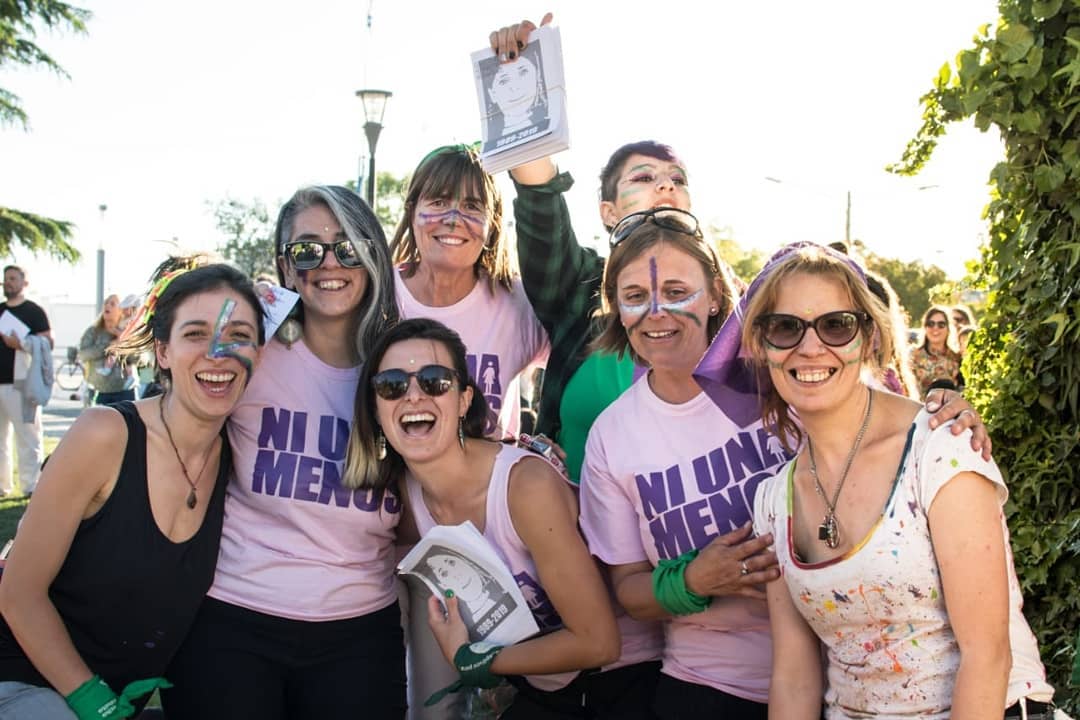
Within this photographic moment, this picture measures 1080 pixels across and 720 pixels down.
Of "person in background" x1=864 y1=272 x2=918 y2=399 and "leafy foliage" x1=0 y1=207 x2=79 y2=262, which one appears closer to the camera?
"person in background" x1=864 y1=272 x2=918 y2=399

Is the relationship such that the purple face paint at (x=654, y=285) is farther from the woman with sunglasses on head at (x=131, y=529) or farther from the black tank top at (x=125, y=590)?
the black tank top at (x=125, y=590)

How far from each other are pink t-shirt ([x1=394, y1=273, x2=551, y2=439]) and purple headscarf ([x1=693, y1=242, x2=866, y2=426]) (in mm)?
1013

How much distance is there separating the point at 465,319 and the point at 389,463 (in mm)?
714

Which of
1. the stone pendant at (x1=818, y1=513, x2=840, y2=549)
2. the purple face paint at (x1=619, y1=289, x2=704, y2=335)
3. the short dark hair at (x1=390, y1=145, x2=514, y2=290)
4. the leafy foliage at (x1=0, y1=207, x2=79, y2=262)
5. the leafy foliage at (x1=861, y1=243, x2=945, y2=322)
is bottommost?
the stone pendant at (x1=818, y1=513, x2=840, y2=549)

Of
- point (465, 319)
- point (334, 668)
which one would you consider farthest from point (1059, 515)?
point (334, 668)

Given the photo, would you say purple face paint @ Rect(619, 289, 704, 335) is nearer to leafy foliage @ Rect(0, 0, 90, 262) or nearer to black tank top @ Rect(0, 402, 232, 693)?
black tank top @ Rect(0, 402, 232, 693)

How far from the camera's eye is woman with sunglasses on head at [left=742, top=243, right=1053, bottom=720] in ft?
7.65

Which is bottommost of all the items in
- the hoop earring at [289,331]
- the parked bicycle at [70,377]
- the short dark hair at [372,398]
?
the short dark hair at [372,398]

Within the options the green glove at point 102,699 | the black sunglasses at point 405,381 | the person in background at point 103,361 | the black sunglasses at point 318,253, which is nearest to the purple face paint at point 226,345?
the black sunglasses at point 318,253

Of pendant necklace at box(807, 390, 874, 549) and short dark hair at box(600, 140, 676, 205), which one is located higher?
short dark hair at box(600, 140, 676, 205)

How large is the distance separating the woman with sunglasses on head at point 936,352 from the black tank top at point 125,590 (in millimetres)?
7376

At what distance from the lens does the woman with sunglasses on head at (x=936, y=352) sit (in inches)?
358

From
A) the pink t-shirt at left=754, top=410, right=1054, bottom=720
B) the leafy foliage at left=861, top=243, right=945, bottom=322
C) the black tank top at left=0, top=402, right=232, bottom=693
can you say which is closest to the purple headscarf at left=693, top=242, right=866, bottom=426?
the pink t-shirt at left=754, top=410, right=1054, bottom=720

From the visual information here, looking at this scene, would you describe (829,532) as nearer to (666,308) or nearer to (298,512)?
(666,308)
